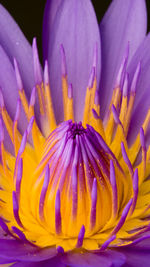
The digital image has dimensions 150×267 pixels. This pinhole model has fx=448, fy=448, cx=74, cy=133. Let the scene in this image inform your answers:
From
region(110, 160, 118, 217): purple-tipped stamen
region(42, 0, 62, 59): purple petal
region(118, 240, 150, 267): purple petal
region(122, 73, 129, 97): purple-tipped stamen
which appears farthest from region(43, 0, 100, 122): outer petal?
region(118, 240, 150, 267): purple petal

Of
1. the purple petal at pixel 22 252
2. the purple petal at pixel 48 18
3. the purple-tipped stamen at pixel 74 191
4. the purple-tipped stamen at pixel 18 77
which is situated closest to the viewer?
the purple petal at pixel 22 252

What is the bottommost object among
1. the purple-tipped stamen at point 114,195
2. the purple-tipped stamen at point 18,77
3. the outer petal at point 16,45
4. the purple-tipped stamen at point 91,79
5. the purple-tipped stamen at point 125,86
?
the purple-tipped stamen at point 114,195

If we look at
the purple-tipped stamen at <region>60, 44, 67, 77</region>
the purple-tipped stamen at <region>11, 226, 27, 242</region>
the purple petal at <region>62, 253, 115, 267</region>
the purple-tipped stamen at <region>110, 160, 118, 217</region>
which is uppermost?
the purple-tipped stamen at <region>60, 44, 67, 77</region>

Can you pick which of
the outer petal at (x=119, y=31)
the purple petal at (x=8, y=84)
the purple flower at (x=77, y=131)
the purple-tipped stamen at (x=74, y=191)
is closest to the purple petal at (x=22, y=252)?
the purple flower at (x=77, y=131)

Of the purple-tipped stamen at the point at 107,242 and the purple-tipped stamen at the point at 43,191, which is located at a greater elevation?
the purple-tipped stamen at the point at 43,191

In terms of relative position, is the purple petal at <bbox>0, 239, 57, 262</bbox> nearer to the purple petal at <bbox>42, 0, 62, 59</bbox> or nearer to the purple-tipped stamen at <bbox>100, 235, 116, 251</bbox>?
the purple-tipped stamen at <bbox>100, 235, 116, 251</bbox>

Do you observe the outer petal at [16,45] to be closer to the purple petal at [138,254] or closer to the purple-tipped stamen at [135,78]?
the purple-tipped stamen at [135,78]

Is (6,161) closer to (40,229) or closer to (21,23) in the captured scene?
(40,229)

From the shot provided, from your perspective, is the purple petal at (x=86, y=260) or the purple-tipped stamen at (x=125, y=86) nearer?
the purple petal at (x=86, y=260)
